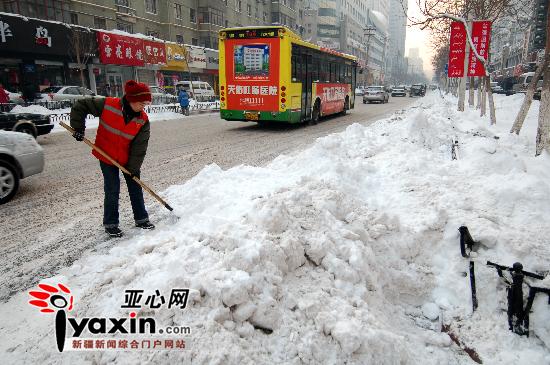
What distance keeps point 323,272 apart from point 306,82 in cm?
1184

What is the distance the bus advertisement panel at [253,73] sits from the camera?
1259cm

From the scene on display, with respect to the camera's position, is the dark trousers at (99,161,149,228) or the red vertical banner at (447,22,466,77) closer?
the dark trousers at (99,161,149,228)

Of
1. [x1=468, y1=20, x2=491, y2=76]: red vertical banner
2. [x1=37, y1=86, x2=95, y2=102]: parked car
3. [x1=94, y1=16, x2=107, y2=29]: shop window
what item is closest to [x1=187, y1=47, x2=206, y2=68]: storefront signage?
[x1=94, y1=16, x2=107, y2=29]: shop window

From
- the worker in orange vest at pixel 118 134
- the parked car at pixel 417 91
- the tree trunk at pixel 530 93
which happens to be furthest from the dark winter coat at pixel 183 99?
the parked car at pixel 417 91

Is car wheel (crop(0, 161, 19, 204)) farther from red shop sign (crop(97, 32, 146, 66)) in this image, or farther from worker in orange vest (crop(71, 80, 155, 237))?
red shop sign (crop(97, 32, 146, 66))

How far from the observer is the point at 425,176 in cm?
603

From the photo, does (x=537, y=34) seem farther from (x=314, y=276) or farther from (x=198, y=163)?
(x=314, y=276)

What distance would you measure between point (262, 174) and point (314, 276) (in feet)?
→ 9.67

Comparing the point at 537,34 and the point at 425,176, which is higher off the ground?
the point at 537,34

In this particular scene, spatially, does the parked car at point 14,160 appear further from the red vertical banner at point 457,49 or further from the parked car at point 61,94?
the parked car at point 61,94

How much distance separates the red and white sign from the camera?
16.2 meters

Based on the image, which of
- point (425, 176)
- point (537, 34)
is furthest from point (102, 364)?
point (537, 34)

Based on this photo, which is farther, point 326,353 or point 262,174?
point 262,174

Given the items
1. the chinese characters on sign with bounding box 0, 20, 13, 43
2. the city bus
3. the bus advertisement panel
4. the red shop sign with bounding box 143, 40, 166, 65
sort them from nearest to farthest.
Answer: the city bus < the bus advertisement panel < the chinese characters on sign with bounding box 0, 20, 13, 43 < the red shop sign with bounding box 143, 40, 166, 65
